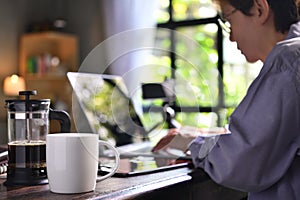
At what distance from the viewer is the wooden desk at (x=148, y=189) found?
0.91m

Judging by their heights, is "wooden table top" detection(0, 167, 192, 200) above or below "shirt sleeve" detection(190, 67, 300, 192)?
below

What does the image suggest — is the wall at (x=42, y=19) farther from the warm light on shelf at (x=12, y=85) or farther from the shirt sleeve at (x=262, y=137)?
the shirt sleeve at (x=262, y=137)

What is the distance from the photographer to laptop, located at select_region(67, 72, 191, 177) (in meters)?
1.35

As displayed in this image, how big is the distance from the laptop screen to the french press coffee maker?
217mm

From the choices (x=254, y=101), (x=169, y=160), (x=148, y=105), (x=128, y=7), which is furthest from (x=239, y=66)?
(x=254, y=101)

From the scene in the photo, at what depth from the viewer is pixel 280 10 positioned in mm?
1162

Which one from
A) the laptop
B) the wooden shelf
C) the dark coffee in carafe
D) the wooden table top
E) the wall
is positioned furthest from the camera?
the wooden shelf

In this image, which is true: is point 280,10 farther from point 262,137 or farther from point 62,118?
point 62,118

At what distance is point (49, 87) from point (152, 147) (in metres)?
3.71

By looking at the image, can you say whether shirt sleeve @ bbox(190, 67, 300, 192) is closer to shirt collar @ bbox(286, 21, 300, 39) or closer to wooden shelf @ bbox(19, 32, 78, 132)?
shirt collar @ bbox(286, 21, 300, 39)

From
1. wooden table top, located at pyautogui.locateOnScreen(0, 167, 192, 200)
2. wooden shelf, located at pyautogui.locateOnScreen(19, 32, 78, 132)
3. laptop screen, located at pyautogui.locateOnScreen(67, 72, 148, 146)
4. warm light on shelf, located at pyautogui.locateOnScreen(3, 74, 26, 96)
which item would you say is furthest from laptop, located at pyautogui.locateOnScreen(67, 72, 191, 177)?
wooden shelf, located at pyautogui.locateOnScreen(19, 32, 78, 132)

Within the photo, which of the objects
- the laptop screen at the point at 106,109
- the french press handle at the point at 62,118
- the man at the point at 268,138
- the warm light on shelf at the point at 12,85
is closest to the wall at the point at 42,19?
the warm light on shelf at the point at 12,85

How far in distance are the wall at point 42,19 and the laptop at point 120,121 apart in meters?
3.20

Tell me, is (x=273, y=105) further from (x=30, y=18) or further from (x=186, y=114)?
(x=30, y=18)
